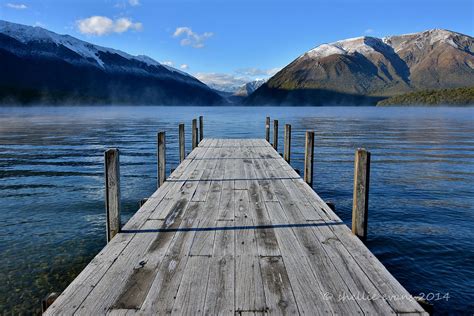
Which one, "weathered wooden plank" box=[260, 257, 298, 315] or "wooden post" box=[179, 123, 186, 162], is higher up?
"wooden post" box=[179, 123, 186, 162]

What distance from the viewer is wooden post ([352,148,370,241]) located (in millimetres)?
6074

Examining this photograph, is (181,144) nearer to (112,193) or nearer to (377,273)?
(112,193)

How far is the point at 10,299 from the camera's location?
649 centimetres

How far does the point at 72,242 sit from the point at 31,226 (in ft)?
5.92

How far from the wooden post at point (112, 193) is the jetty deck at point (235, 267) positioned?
183 mm

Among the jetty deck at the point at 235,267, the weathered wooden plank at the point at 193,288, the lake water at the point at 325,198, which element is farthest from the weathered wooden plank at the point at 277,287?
the lake water at the point at 325,198

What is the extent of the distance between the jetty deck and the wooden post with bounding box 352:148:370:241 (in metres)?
0.19

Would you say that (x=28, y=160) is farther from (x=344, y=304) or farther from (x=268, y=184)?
(x=344, y=304)

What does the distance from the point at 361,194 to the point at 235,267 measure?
108 inches

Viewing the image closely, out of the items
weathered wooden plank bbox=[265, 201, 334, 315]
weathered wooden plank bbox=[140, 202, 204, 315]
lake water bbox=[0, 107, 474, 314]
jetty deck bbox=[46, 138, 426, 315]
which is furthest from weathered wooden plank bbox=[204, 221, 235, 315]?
lake water bbox=[0, 107, 474, 314]

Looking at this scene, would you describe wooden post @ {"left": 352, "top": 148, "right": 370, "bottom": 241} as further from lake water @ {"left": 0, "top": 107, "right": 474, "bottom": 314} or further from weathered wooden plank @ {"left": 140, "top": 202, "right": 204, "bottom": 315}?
weathered wooden plank @ {"left": 140, "top": 202, "right": 204, "bottom": 315}

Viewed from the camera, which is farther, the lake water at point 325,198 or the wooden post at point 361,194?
the lake water at point 325,198

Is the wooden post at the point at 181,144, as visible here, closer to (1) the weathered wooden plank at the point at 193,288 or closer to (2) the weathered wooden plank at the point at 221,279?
(2) the weathered wooden plank at the point at 221,279

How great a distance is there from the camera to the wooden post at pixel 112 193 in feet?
19.9
